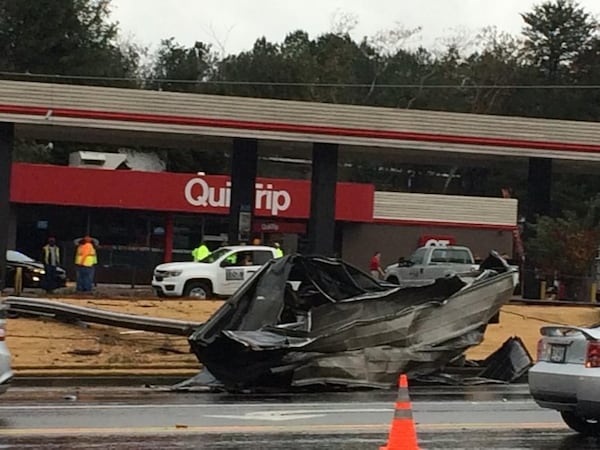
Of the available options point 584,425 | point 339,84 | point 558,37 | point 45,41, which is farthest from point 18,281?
point 558,37

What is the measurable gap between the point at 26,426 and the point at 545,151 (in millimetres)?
27635

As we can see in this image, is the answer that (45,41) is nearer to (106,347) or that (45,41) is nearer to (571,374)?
(106,347)

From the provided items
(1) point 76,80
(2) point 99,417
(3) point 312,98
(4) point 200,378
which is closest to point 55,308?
(4) point 200,378

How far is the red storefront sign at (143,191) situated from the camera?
42.4 meters

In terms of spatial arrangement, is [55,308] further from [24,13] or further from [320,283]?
[24,13]

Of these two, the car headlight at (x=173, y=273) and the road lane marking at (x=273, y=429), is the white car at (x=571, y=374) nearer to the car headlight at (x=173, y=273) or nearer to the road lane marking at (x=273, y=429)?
the road lane marking at (x=273, y=429)

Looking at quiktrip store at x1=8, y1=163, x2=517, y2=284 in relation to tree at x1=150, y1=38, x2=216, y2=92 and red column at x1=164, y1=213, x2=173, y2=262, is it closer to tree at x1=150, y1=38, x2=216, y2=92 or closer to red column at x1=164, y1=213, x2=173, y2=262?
red column at x1=164, y1=213, x2=173, y2=262

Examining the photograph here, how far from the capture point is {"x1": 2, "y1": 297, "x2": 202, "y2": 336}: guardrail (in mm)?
18656

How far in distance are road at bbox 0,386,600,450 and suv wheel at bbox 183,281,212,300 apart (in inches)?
549

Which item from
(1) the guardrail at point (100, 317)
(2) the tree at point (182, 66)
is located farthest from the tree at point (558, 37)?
(1) the guardrail at point (100, 317)

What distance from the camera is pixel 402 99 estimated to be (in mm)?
82625

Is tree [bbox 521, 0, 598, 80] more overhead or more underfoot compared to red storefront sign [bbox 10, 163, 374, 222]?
more overhead

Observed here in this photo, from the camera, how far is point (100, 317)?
62.8 feet

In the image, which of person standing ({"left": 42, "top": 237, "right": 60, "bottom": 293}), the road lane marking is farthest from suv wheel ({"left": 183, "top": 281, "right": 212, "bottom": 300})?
the road lane marking
